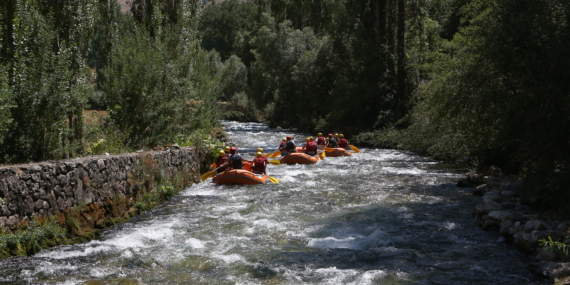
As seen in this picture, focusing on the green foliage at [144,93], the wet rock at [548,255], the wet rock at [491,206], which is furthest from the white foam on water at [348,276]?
the green foliage at [144,93]

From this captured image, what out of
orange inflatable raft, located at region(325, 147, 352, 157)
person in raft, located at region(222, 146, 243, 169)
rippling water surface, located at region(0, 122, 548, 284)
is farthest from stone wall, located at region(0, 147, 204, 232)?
orange inflatable raft, located at region(325, 147, 352, 157)

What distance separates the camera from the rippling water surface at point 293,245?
259 inches

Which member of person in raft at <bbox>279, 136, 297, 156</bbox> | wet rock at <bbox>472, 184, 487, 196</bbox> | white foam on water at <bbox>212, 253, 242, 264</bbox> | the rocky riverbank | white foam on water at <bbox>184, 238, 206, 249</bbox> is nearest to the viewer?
the rocky riverbank

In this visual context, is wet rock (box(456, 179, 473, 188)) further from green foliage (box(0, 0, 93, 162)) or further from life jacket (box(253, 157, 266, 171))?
green foliage (box(0, 0, 93, 162))

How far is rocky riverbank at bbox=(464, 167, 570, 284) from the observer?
6.48 meters

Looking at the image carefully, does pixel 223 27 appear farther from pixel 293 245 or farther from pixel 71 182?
pixel 293 245

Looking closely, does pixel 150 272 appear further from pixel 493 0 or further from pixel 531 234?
pixel 493 0

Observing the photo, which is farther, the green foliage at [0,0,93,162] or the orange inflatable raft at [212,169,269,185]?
the orange inflatable raft at [212,169,269,185]

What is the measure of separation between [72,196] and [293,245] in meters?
3.77

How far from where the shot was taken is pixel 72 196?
794 cm

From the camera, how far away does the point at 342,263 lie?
23.8 feet

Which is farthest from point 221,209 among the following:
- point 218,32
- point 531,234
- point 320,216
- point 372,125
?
point 218,32

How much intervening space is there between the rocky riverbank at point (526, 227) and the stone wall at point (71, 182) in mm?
6693

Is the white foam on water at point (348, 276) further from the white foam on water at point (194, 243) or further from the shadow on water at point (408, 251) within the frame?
the white foam on water at point (194, 243)
